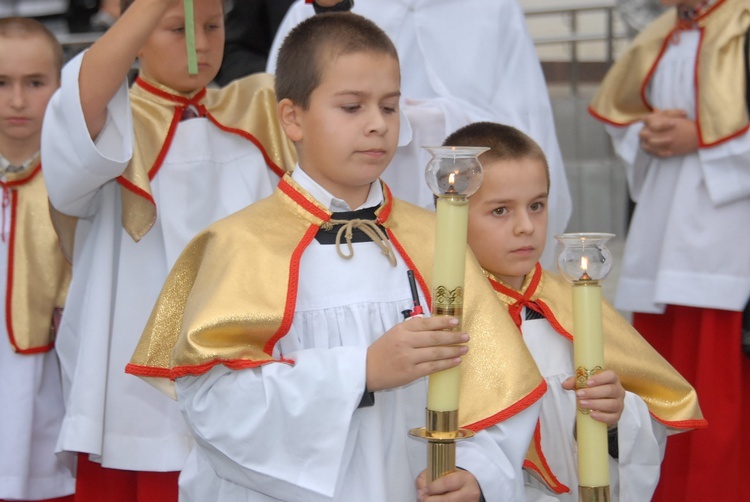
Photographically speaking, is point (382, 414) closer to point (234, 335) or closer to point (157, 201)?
point (234, 335)

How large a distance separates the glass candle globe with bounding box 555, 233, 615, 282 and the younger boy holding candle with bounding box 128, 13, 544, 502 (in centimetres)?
34

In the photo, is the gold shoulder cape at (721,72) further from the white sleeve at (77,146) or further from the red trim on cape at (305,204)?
the white sleeve at (77,146)

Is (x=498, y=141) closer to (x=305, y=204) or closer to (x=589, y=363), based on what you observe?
(x=305, y=204)

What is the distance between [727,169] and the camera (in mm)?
4270

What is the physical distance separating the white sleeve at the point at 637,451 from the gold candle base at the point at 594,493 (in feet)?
2.02

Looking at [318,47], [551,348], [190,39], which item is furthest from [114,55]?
[551,348]

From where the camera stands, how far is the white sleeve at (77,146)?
10.1ft

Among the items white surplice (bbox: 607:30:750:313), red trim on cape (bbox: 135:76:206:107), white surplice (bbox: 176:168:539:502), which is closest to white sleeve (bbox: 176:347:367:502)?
white surplice (bbox: 176:168:539:502)

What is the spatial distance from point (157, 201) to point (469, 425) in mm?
1204

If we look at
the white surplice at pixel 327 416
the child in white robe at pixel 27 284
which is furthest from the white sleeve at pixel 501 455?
the child in white robe at pixel 27 284

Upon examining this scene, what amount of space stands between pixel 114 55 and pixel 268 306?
93 cm

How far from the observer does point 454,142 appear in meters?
3.43

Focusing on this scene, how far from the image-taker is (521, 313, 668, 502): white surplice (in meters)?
2.99

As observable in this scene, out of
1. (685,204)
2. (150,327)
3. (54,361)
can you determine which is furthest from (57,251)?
(685,204)
